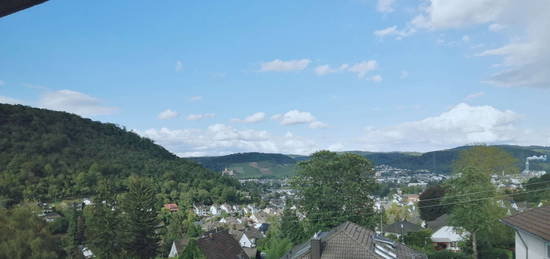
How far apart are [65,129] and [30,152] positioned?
81.2 ft

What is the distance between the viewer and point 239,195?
115m

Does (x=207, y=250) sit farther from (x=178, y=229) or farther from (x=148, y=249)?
(x=178, y=229)

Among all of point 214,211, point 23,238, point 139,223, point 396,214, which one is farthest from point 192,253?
point 214,211

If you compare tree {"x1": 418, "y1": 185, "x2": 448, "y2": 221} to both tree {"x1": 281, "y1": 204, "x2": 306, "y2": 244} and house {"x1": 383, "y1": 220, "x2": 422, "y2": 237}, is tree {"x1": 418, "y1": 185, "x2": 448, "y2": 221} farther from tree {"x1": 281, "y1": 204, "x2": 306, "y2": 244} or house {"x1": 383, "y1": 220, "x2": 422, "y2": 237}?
tree {"x1": 281, "y1": 204, "x2": 306, "y2": 244}

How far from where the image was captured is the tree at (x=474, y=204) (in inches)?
990

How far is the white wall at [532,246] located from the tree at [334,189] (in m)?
16.4

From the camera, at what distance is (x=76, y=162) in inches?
3711

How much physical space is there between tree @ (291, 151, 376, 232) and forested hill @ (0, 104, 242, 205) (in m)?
59.2

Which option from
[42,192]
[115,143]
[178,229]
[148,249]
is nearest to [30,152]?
[42,192]

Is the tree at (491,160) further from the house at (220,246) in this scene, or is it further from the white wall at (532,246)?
the white wall at (532,246)

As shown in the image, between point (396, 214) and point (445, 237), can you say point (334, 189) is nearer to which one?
point (445, 237)

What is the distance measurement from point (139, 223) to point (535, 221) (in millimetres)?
33284

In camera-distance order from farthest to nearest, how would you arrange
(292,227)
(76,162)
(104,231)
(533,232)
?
(76,162) → (104,231) → (292,227) → (533,232)

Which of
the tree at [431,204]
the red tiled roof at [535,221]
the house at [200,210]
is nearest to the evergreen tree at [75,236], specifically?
the red tiled roof at [535,221]
